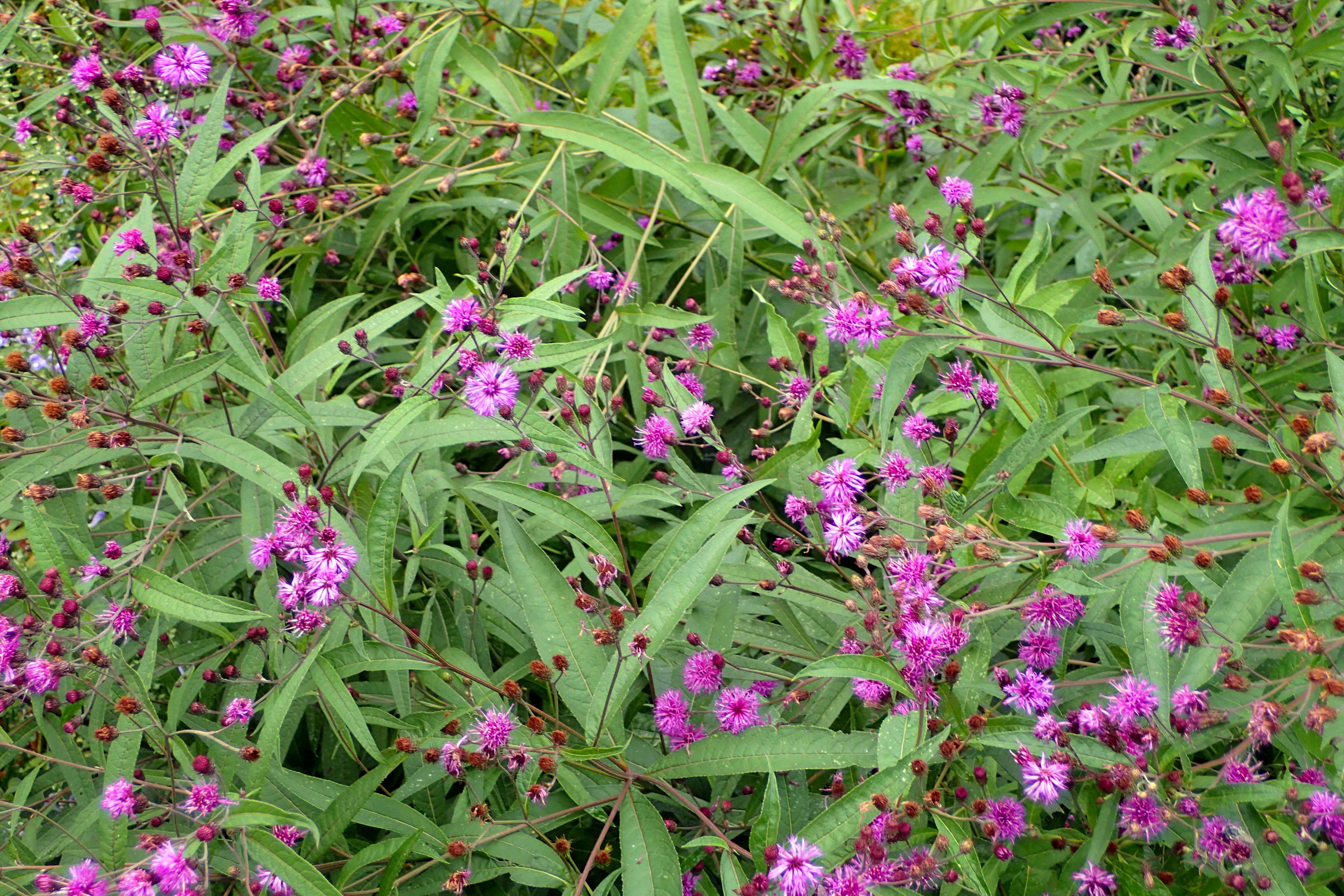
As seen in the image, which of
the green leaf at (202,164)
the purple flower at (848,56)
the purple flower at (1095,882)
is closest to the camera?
the purple flower at (1095,882)

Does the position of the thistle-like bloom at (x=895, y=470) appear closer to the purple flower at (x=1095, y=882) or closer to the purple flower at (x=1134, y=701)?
the purple flower at (x=1134, y=701)

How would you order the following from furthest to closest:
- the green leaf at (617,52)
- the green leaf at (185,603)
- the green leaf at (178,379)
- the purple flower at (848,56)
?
the purple flower at (848,56)
the green leaf at (617,52)
the green leaf at (178,379)
the green leaf at (185,603)

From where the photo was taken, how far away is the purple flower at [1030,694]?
4.93 ft

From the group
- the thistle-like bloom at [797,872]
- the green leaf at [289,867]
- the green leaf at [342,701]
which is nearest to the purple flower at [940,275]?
the thistle-like bloom at [797,872]

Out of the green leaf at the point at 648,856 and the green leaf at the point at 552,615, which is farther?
the green leaf at the point at 552,615

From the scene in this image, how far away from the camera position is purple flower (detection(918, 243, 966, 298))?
1656 mm

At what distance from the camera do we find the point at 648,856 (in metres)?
1.49

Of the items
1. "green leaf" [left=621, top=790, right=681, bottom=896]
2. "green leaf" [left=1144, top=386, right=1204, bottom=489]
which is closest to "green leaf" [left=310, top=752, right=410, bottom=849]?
"green leaf" [left=621, top=790, right=681, bottom=896]

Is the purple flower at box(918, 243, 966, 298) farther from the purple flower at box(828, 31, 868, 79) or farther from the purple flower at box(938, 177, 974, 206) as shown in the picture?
the purple flower at box(828, 31, 868, 79)

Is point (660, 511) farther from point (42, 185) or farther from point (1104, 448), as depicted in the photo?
point (42, 185)

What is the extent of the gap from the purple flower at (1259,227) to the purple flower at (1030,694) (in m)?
0.68

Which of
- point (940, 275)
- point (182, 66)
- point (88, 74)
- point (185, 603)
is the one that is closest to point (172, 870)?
point (185, 603)

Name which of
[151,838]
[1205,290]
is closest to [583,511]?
[151,838]

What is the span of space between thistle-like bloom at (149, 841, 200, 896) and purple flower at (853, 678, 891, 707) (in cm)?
98
